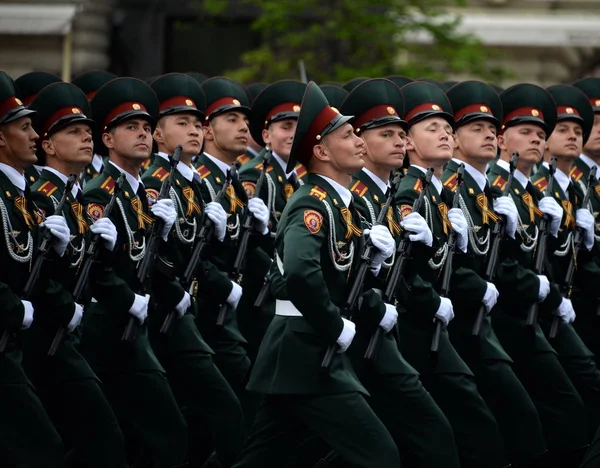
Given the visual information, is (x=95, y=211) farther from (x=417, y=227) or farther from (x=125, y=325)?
(x=417, y=227)

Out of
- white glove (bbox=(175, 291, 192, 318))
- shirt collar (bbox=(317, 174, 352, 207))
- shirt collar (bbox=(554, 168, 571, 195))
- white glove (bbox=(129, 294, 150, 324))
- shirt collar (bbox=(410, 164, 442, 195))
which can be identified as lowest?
white glove (bbox=(175, 291, 192, 318))

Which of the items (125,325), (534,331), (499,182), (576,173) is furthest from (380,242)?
(576,173)

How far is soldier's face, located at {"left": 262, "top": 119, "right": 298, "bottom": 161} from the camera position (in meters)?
10.8

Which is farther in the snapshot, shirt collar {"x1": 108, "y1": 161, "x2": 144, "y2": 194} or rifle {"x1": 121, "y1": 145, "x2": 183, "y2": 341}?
shirt collar {"x1": 108, "y1": 161, "x2": 144, "y2": 194}

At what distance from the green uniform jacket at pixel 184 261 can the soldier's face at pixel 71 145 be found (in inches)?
24.6

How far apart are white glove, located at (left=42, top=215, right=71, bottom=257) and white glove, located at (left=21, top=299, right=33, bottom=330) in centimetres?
40

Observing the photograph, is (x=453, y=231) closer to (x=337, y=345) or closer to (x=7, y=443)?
(x=337, y=345)

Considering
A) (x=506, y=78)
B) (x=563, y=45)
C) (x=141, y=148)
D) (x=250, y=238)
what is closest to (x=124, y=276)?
(x=141, y=148)

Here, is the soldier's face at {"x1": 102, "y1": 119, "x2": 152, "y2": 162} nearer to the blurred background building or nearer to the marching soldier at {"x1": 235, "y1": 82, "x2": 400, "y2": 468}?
the marching soldier at {"x1": 235, "y1": 82, "x2": 400, "y2": 468}

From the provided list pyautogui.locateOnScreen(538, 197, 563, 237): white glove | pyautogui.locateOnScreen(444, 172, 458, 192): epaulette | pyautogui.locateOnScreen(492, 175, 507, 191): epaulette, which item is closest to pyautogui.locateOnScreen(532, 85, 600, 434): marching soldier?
pyautogui.locateOnScreen(538, 197, 563, 237): white glove

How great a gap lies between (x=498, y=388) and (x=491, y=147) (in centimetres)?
148

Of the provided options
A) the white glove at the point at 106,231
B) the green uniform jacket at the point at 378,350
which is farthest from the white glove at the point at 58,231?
the green uniform jacket at the point at 378,350

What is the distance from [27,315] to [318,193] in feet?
4.55

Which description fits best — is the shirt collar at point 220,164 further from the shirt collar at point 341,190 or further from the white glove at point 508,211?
the shirt collar at point 341,190
